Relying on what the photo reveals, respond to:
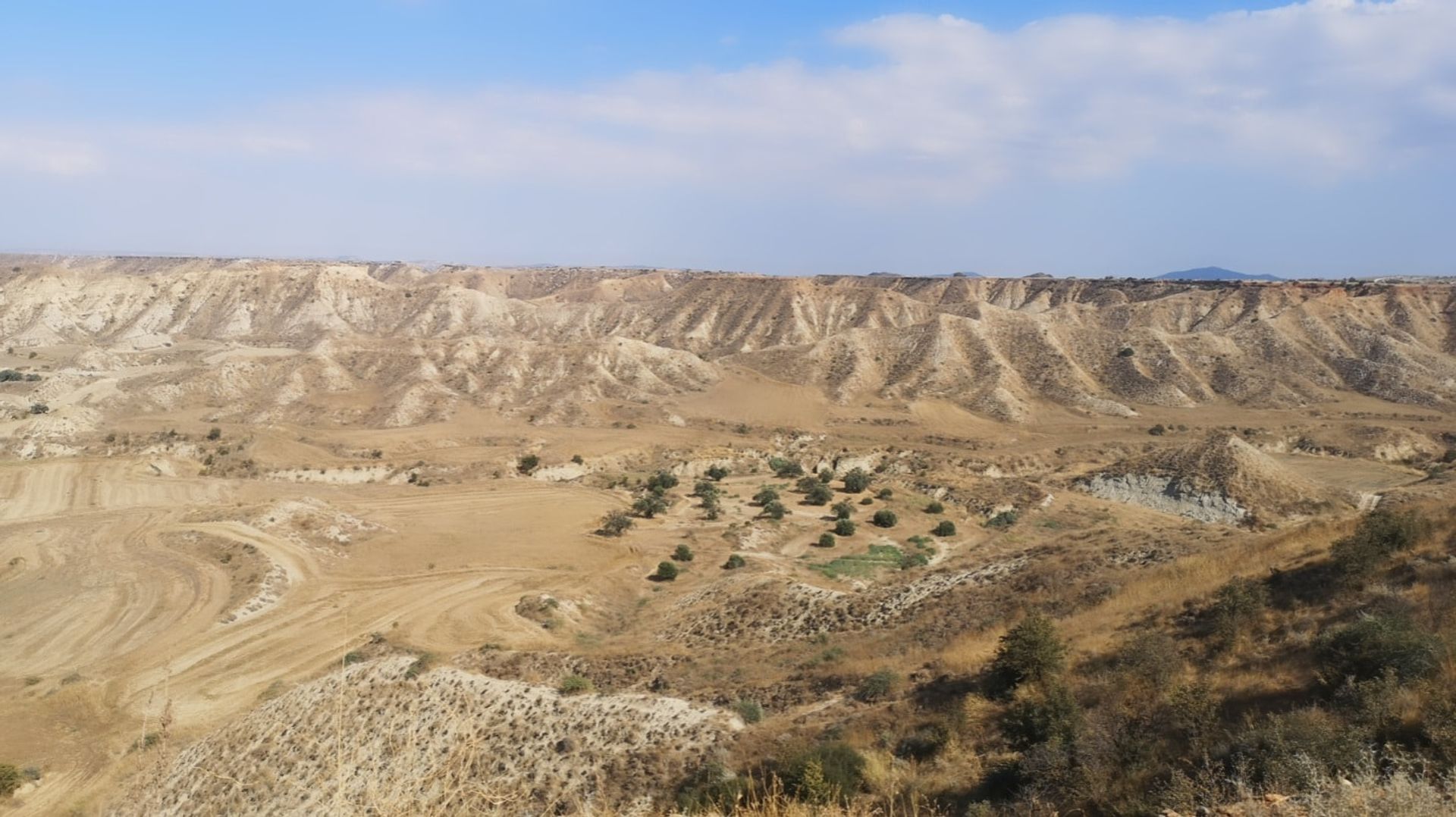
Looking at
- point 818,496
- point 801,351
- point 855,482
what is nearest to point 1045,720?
point 818,496

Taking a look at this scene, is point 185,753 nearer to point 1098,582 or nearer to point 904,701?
point 904,701

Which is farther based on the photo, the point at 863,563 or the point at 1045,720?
the point at 863,563

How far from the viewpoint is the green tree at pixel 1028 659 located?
13.7m

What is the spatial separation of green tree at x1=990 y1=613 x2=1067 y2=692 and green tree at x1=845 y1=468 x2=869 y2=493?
33.7 m

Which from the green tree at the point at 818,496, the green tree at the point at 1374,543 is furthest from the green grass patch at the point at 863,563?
the green tree at the point at 1374,543

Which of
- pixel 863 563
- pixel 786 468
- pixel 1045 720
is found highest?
pixel 1045 720

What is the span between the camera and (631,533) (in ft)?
131

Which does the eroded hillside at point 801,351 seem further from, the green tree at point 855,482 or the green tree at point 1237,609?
the green tree at point 1237,609

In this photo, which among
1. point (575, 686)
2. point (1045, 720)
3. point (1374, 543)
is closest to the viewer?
point (1045, 720)

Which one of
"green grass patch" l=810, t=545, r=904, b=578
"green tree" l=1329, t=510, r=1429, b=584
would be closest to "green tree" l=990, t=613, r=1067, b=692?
"green tree" l=1329, t=510, r=1429, b=584

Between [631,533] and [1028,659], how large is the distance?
92.5ft

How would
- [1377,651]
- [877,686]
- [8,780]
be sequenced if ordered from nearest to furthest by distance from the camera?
[1377,651]
[877,686]
[8,780]

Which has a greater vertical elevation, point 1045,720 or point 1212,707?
point 1212,707

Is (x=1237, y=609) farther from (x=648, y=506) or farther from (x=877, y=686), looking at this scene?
(x=648, y=506)
